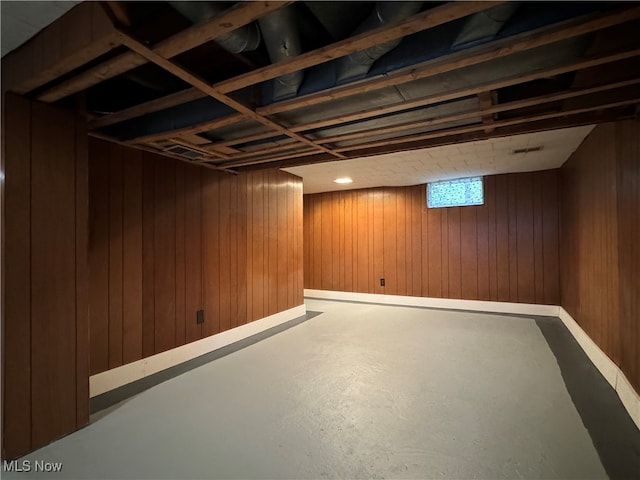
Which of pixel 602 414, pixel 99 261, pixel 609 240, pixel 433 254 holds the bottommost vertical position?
pixel 602 414

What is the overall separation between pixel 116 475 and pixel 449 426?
190 cm

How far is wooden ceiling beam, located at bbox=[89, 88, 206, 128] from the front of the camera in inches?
69.7

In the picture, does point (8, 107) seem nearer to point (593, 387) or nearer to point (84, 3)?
point (84, 3)

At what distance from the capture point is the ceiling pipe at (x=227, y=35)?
1208 millimetres

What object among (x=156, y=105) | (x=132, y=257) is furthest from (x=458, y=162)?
(x=132, y=257)

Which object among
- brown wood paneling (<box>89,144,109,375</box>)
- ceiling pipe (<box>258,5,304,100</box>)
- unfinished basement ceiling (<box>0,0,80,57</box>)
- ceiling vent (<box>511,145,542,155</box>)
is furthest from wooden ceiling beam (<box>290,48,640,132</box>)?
ceiling vent (<box>511,145,542,155</box>)

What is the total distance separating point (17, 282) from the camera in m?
1.73

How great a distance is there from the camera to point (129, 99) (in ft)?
7.65

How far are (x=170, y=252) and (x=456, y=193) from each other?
4.54 m

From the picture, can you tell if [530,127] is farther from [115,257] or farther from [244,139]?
[115,257]

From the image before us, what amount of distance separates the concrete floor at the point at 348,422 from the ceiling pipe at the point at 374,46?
2.06m

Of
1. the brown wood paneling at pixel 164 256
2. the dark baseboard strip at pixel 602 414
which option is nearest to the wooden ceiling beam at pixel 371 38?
the brown wood paneling at pixel 164 256

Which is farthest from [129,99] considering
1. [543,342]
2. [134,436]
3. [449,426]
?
[543,342]

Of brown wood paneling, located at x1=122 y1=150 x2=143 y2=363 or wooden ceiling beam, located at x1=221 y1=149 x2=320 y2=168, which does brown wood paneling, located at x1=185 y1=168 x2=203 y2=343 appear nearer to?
wooden ceiling beam, located at x1=221 y1=149 x2=320 y2=168
